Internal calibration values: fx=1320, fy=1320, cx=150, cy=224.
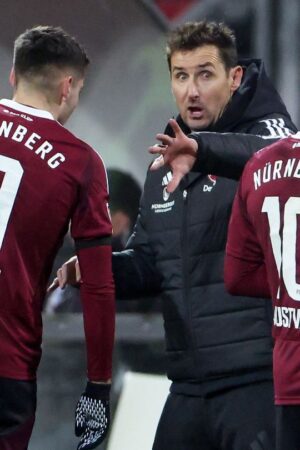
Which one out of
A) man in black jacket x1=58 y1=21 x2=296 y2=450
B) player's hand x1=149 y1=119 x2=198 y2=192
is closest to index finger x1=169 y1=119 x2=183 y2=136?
player's hand x1=149 y1=119 x2=198 y2=192

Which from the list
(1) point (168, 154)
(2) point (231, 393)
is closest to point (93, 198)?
(1) point (168, 154)

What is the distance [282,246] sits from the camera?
10.3 feet

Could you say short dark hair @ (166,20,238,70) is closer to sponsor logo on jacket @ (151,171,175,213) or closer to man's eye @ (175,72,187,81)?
man's eye @ (175,72,187,81)

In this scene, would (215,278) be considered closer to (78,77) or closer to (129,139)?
(78,77)

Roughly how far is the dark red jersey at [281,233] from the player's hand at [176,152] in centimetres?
15

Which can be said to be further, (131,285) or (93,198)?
(131,285)

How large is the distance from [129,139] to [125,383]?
1.10 metres

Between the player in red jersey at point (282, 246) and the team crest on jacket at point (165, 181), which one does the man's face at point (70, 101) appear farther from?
the player in red jersey at point (282, 246)

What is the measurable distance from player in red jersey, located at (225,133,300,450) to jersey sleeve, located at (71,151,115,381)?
46 cm

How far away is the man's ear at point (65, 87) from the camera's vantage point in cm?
365

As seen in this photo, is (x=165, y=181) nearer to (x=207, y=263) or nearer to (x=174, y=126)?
(x=207, y=263)

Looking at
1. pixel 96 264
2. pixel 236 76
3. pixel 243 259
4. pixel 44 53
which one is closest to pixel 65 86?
pixel 44 53

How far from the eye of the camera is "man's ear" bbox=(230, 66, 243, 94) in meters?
4.00

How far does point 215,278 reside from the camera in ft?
12.2
